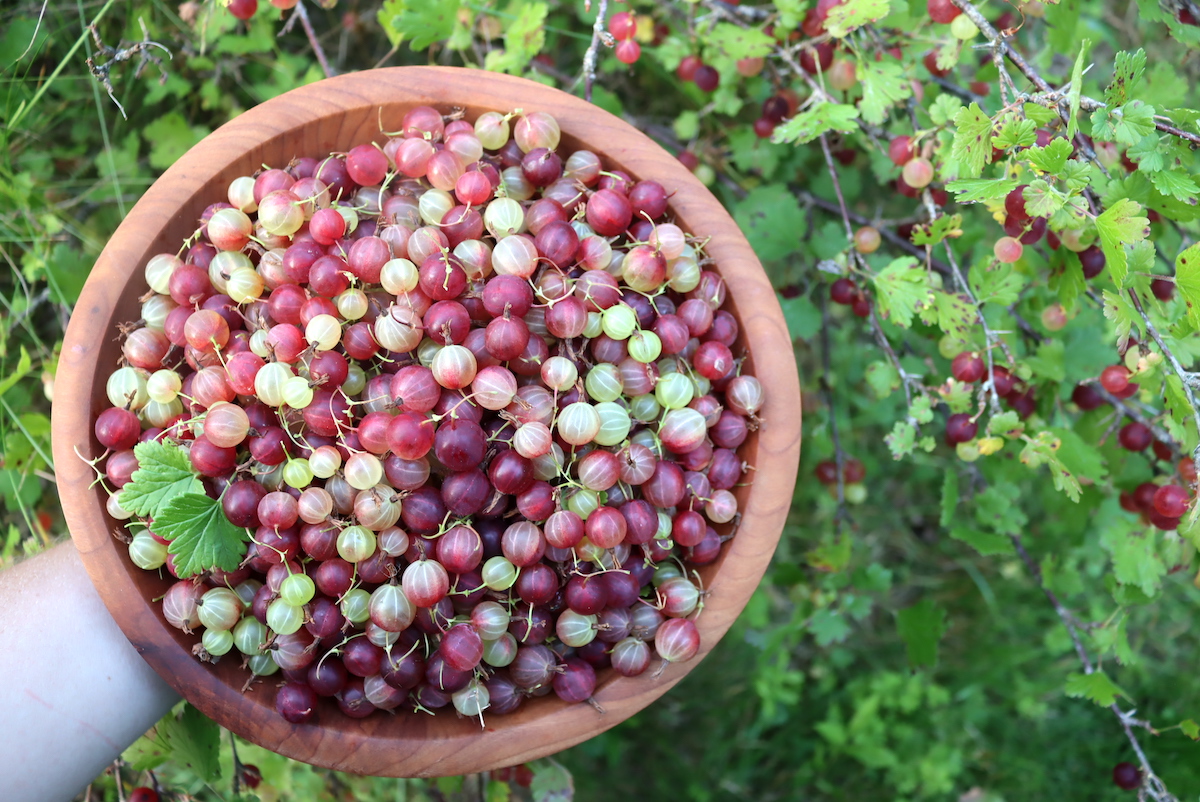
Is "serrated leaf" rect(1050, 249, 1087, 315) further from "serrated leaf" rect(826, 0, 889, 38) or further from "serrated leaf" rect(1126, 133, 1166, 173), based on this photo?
"serrated leaf" rect(826, 0, 889, 38)

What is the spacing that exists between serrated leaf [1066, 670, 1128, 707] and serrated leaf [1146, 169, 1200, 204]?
106 cm

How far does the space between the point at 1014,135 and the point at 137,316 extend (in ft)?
5.12

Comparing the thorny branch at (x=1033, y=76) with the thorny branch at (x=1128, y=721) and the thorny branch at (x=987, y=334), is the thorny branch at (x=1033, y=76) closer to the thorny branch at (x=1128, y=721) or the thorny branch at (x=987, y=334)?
the thorny branch at (x=987, y=334)

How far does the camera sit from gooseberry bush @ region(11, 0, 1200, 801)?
1419 mm

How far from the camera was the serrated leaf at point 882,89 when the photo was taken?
5.11 feet

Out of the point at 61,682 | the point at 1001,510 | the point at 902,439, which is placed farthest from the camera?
the point at 1001,510

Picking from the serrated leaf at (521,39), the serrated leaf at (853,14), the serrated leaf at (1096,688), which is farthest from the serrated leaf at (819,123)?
the serrated leaf at (1096,688)

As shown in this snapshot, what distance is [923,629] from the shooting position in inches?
79.4

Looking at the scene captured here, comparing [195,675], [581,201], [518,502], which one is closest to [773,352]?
[581,201]

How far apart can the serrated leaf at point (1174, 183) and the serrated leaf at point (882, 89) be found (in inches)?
19.5

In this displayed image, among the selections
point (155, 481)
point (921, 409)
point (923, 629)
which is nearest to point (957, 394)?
point (921, 409)

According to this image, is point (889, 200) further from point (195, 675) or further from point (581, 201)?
point (195, 675)

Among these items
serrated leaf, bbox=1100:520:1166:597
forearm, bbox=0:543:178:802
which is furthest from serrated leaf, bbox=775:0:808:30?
forearm, bbox=0:543:178:802

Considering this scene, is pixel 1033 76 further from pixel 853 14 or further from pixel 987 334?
pixel 987 334
